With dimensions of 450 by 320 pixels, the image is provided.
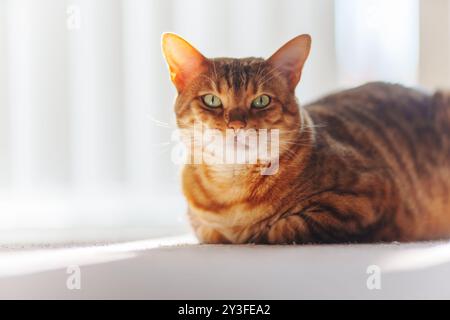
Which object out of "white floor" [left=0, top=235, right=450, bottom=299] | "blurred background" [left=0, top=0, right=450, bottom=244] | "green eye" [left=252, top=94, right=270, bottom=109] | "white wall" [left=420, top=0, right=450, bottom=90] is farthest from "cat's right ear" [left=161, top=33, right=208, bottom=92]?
"white wall" [left=420, top=0, right=450, bottom=90]

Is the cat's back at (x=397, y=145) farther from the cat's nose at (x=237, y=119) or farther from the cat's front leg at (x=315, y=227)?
the cat's nose at (x=237, y=119)

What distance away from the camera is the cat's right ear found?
5.07ft

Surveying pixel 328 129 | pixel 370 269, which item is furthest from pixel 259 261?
pixel 328 129

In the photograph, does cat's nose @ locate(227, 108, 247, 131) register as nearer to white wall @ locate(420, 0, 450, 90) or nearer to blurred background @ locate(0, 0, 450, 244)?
blurred background @ locate(0, 0, 450, 244)

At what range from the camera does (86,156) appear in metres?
2.27

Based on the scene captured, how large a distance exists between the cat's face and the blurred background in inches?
26.1

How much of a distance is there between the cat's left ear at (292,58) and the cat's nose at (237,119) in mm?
172

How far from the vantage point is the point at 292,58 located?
1.57 metres

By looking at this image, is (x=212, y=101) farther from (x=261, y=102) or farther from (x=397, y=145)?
(x=397, y=145)

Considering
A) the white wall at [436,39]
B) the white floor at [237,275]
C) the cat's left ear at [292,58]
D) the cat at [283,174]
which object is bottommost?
the white floor at [237,275]

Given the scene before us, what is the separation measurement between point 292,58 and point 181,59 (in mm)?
278

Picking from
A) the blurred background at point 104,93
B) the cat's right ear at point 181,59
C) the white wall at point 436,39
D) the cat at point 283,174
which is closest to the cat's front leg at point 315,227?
the cat at point 283,174

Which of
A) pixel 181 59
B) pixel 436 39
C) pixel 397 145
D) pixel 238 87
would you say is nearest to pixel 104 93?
pixel 181 59

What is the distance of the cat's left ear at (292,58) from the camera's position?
1.55 metres
